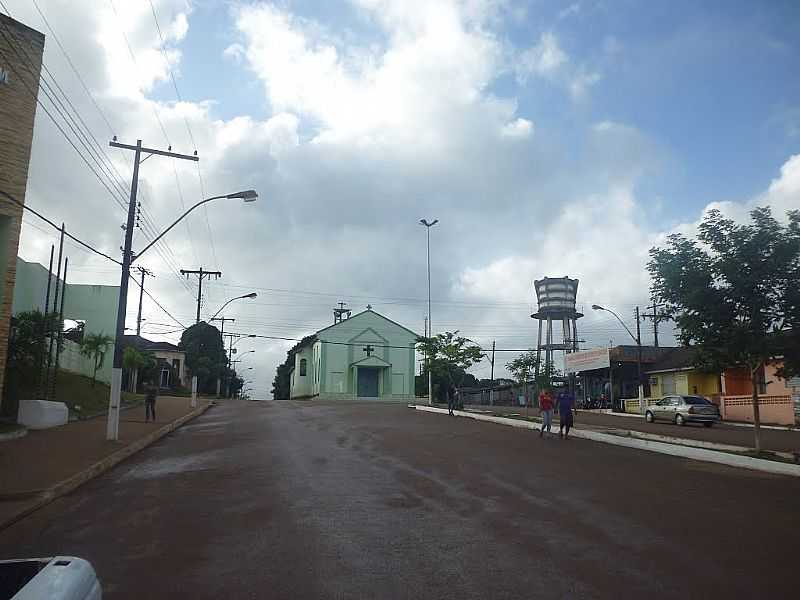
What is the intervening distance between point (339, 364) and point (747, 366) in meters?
48.4

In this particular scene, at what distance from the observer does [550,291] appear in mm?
54312

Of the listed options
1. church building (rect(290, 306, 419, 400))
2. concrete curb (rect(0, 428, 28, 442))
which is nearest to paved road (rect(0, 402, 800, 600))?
concrete curb (rect(0, 428, 28, 442))

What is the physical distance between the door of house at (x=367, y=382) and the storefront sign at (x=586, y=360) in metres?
19.2

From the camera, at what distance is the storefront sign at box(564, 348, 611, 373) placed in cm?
4672

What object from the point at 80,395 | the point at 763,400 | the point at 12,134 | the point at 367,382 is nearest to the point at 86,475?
the point at 12,134

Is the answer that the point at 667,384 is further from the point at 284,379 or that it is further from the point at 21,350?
the point at 284,379

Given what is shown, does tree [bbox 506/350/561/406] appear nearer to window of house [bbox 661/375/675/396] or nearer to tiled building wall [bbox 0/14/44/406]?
window of house [bbox 661/375/675/396]

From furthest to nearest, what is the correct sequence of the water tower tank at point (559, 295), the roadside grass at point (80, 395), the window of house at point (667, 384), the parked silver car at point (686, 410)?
the water tower tank at point (559, 295)
the window of house at point (667, 384)
the parked silver car at point (686, 410)
the roadside grass at point (80, 395)

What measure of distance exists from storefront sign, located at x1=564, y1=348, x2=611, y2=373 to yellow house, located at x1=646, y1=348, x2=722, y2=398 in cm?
307

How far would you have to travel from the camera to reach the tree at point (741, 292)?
16.7 m

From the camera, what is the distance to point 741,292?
56.0ft

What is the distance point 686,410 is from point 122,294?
24.5 metres

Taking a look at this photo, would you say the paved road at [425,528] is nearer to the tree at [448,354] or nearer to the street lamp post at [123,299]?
the street lamp post at [123,299]

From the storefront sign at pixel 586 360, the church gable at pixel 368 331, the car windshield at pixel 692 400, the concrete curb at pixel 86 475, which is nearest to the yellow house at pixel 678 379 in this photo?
the storefront sign at pixel 586 360
